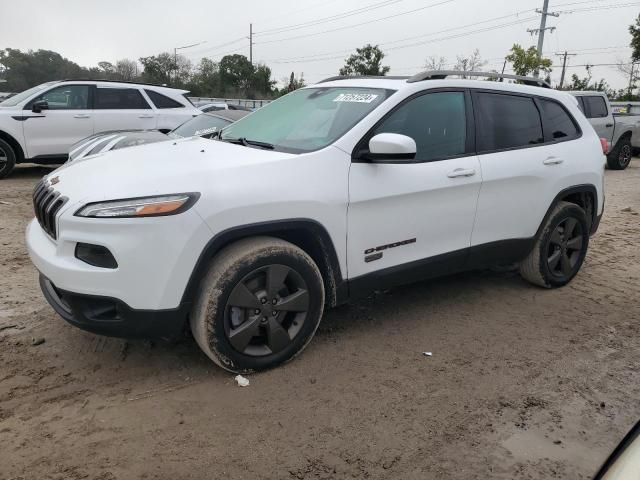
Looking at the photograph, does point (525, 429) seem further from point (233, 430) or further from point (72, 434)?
point (72, 434)

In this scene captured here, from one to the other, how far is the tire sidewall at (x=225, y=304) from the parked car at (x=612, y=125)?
11.3 m

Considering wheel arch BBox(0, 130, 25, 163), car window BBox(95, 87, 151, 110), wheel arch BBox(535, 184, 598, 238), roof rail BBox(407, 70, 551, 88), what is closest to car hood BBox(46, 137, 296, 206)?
roof rail BBox(407, 70, 551, 88)

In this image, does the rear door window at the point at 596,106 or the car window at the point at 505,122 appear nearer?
the car window at the point at 505,122

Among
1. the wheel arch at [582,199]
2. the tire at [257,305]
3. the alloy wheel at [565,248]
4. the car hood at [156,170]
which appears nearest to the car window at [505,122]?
the wheel arch at [582,199]

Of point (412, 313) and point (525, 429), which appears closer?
point (525, 429)

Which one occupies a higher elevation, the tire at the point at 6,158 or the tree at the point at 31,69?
the tree at the point at 31,69

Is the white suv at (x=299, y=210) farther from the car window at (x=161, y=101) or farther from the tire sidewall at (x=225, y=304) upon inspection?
the car window at (x=161, y=101)

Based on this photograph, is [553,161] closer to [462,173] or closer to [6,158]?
[462,173]

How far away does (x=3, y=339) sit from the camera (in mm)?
3488

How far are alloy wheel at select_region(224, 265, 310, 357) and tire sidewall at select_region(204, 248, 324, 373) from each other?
0.09ft

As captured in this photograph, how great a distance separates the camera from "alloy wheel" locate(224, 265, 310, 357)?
2.96 meters

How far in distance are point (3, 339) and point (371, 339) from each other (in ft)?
8.16

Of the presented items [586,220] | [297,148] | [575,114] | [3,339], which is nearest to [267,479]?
[297,148]

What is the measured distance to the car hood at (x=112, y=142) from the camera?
22.0 ft
